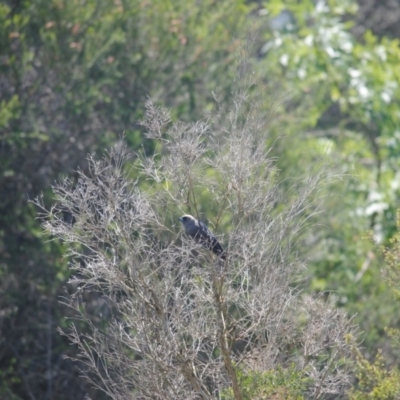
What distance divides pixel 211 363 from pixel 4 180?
5792 mm

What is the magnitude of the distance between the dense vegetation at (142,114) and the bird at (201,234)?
343cm

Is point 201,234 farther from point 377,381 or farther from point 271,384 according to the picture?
point 377,381

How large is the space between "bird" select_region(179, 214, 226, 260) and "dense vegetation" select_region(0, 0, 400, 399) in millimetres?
3434

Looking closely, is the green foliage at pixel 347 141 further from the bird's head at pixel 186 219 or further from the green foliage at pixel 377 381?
the bird's head at pixel 186 219

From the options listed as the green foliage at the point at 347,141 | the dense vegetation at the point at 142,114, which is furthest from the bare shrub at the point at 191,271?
the green foliage at the point at 347,141

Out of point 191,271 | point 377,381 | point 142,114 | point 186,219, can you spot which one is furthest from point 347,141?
point 191,271

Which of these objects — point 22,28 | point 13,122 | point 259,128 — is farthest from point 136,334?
point 22,28

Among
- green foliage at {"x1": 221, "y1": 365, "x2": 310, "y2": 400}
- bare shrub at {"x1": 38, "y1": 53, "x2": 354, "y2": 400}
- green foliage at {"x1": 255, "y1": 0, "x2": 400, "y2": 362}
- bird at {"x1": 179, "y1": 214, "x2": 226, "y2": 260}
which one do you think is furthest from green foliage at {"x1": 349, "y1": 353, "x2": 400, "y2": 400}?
green foliage at {"x1": 255, "y1": 0, "x2": 400, "y2": 362}

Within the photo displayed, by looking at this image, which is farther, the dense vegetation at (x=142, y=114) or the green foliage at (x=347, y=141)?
the green foliage at (x=347, y=141)

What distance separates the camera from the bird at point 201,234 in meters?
6.57

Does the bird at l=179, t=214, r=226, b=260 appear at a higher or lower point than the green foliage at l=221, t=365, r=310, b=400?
higher

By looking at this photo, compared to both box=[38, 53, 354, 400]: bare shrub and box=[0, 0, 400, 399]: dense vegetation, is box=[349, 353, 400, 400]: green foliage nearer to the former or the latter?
box=[38, 53, 354, 400]: bare shrub

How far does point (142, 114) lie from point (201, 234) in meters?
6.02

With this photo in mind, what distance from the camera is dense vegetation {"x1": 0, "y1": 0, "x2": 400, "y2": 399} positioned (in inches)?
466
